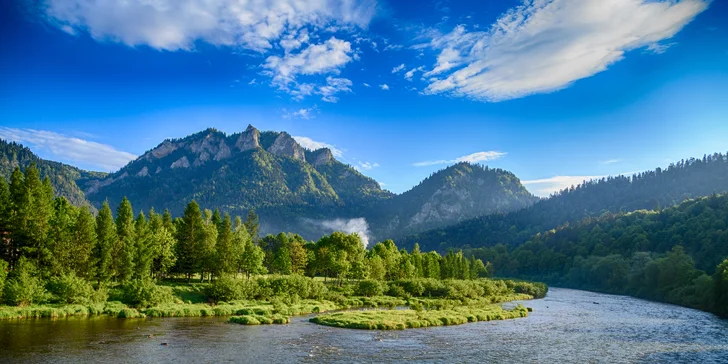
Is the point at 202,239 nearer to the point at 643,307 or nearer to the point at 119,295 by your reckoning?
the point at 119,295

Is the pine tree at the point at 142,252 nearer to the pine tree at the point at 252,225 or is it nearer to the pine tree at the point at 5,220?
the pine tree at the point at 5,220

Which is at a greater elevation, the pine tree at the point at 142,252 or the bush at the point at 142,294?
the pine tree at the point at 142,252

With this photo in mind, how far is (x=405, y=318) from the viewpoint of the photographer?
72062mm

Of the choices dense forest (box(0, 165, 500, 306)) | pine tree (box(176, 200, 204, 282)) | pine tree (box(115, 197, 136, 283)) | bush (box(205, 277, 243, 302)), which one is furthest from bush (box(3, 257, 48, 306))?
pine tree (box(176, 200, 204, 282))

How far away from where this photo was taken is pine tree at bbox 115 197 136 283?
84.9 meters

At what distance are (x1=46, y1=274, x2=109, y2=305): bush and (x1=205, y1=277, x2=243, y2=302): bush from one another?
63.6ft

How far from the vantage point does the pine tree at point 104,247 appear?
3196 inches

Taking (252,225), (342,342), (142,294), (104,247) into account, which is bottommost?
(342,342)

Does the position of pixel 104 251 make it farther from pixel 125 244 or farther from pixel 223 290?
pixel 223 290

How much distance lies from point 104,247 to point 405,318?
176 feet

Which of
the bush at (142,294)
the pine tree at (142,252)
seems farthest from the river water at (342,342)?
the pine tree at (142,252)

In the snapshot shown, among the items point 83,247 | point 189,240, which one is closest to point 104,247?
point 83,247

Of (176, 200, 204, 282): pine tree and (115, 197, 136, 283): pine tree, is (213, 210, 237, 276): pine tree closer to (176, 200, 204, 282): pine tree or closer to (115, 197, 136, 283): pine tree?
(176, 200, 204, 282): pine tree

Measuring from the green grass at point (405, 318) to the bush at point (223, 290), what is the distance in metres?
20.7
